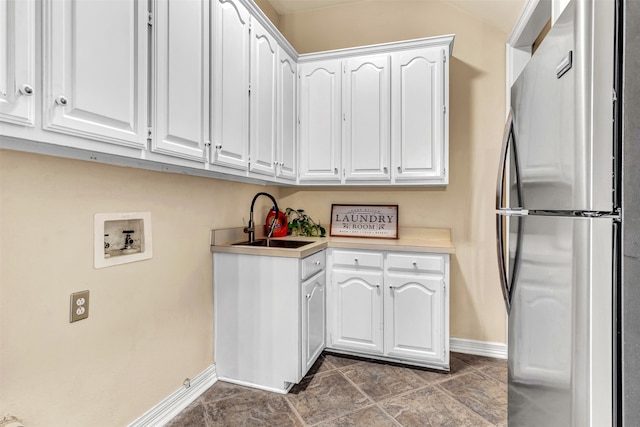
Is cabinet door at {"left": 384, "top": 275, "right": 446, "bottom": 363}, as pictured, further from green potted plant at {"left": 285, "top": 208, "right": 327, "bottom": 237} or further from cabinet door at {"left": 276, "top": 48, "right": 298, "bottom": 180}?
cabinet door at {"left": 276, "top": 48, "right": 298, "bottom": 180}

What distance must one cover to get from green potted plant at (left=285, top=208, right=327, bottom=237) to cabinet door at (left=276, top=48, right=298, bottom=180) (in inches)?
19.6

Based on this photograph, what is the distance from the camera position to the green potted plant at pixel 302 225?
9.67 ft

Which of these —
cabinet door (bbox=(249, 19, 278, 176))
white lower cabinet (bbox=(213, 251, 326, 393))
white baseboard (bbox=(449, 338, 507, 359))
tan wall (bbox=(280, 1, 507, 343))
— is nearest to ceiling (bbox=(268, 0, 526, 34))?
tan wall (bbox=(280, 1, 507, 343))

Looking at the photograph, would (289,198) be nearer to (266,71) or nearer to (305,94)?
(305,94)

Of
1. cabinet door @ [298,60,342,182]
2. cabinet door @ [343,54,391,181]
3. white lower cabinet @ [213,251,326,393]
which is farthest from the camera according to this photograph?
cabinet door @ [298,60,342,182]

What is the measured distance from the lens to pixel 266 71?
2.19 m

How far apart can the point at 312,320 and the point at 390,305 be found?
60cm

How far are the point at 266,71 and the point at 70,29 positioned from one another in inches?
53.4

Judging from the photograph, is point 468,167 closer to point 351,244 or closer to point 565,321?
point 351,244

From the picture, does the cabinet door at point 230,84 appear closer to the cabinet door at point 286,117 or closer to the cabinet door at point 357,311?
the cabinet door at point 286,117

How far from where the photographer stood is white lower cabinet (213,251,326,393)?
2012 millimetres

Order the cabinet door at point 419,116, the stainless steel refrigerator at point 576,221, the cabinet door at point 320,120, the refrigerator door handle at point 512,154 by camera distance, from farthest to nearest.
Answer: the cabinet door at point 320,120, the cabinet door at point 419,116, the refrigerator door handle at point 512,154, the stainless steel refrigerator at point 576,221

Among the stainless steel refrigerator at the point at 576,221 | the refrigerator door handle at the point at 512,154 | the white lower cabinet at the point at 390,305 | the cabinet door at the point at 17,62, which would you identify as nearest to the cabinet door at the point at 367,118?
the white lower cabinet at the point at 390,305

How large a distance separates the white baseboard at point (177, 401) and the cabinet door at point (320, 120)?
5.29 ft
